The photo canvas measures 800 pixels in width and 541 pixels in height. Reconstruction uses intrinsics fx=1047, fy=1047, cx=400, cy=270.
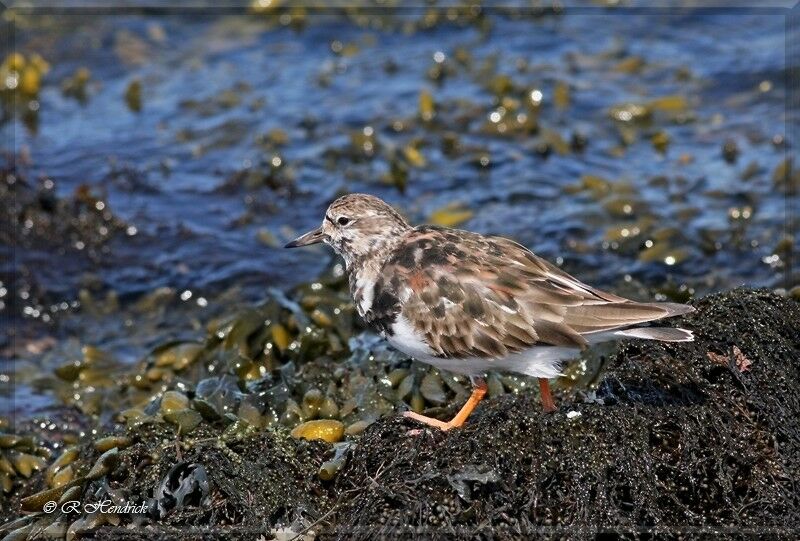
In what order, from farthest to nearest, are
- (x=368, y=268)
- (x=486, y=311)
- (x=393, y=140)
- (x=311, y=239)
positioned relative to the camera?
(x=393, y=140) → (x=311, y=239) → (x=368, y=268) → (x=486, y=311)

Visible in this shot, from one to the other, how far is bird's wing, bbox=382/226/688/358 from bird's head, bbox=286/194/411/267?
0.29 m

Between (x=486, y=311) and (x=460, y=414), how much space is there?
0.46 m

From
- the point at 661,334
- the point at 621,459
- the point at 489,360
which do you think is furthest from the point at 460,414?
the point at 661,334

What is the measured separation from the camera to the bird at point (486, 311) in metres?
4.25

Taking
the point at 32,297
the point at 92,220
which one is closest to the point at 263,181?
the point at 92,220

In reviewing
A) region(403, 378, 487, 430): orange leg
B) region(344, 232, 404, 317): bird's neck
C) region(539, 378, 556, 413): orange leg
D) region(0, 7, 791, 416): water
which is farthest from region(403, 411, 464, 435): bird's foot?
region(0, 7, 791, 416): water

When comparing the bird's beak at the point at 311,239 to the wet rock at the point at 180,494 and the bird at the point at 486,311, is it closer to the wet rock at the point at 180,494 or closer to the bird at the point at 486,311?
the bird at the point at 486,311

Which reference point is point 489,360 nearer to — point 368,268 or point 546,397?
point 546,397

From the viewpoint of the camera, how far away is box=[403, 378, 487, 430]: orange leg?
4398mm

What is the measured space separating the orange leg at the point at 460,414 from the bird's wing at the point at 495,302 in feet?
0.78

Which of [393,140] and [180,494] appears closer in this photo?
[180,494]

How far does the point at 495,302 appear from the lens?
4406 mm

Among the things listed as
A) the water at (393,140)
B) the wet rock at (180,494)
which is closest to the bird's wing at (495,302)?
the wet rock at (180,494)

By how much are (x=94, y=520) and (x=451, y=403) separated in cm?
169
